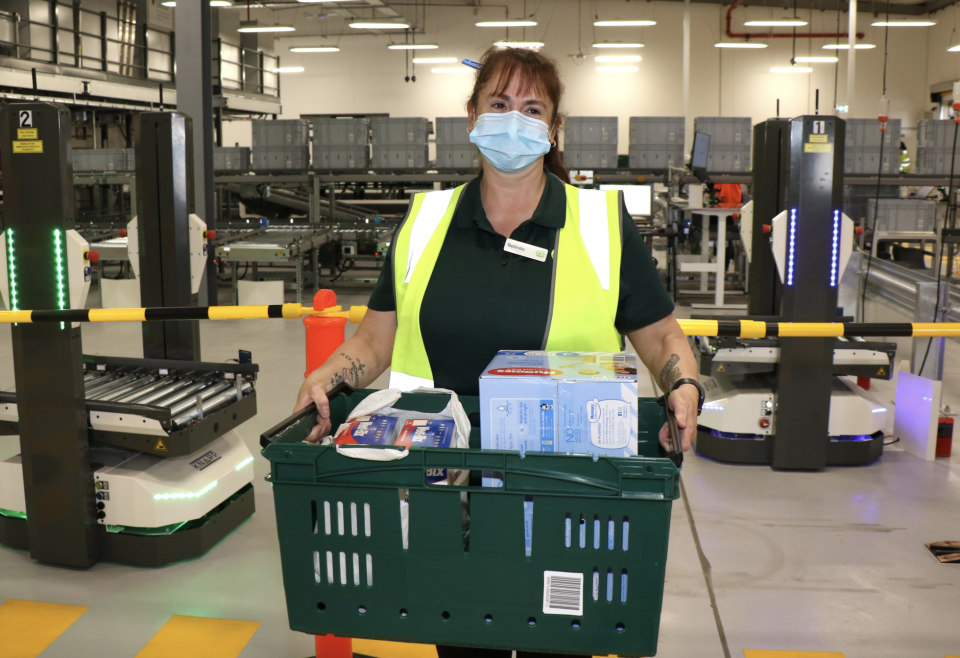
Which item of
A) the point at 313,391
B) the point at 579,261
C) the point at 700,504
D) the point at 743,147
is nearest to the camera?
the point at 313,391

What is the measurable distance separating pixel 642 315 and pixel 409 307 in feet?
1.49

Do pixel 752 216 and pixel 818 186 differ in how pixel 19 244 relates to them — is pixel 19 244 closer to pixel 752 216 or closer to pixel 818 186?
pixel 818 186

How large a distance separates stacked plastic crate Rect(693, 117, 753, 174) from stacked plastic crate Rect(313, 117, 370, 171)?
4770 millimetres

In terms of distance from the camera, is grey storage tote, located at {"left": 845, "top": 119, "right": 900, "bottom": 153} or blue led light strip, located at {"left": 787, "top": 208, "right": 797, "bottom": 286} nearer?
blue led light strip, located at {"left": 787, "top": 208, "right": 797, "bottom": 286}

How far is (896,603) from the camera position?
2.92m

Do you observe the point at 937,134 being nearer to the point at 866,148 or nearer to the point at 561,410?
the point at 866,148

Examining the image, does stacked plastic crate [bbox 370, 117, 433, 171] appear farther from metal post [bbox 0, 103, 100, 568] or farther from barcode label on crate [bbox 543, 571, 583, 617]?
barcode label on crate [bbox 543, 571, 583, 617]

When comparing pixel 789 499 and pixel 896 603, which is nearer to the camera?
pixel 896 603

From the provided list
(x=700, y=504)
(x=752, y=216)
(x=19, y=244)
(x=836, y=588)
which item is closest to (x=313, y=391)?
(x=19, y=244)

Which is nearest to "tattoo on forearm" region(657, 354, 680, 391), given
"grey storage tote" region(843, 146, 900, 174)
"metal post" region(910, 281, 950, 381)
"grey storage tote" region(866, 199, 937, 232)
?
"metal post" region(910, 281, 950, 381)

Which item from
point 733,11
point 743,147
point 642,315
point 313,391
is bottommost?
point 313,391

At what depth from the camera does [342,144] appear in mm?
11633

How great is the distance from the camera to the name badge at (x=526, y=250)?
1523 millimetres

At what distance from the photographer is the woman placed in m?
1.52
